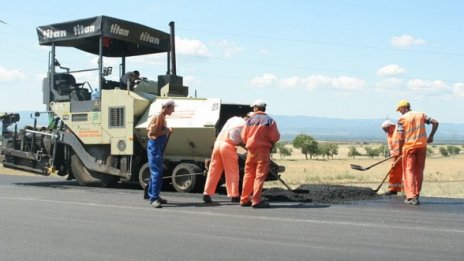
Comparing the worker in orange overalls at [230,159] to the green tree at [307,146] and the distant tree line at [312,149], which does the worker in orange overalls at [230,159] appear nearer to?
the distant tree line at [312,149]

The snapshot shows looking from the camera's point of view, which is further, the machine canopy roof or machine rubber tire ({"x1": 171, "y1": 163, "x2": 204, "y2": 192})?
the machine canopy roof

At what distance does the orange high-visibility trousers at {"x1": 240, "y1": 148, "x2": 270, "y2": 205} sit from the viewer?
27.3 ft

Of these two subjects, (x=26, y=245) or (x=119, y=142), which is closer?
(x=26, y=245)

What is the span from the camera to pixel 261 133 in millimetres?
8484

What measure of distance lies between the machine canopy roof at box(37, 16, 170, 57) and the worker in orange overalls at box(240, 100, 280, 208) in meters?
4.31

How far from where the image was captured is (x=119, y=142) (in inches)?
437

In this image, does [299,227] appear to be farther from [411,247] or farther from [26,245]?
[26,245]

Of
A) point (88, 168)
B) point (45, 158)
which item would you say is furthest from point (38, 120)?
point (88, 168)

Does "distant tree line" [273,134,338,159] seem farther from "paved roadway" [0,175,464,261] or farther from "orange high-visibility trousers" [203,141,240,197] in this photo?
"paved roadway" [0,175,464,261]

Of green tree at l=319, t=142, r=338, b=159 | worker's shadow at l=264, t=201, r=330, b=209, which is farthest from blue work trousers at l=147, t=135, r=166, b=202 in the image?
green tree at l=319, t=142, r=338, b=159

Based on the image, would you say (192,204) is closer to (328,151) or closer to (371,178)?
(371,178)

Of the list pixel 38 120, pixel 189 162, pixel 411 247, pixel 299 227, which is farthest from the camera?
pixel 38 120

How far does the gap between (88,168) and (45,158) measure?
123 cm

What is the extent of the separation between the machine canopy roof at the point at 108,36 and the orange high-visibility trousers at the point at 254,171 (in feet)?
15.0
